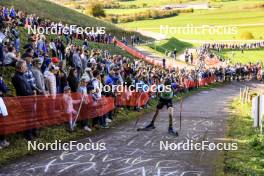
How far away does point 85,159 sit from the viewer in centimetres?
1424

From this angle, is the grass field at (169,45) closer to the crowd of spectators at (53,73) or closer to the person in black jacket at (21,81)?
the crowd of spectators at (53,73)

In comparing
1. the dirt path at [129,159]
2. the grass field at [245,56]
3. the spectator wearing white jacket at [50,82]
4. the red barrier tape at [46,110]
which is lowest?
the dirt path at [129,159]

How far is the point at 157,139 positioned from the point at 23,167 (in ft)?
21.0

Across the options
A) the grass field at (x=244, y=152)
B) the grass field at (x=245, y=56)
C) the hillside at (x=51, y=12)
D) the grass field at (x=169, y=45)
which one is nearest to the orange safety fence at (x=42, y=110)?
the grass field at (x=244, y=152)

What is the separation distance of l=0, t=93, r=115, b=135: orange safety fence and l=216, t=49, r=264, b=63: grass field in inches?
2424

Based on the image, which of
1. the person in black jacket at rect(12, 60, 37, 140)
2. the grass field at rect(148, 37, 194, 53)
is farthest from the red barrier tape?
the grass field at rect(148, 37, 194, 53)

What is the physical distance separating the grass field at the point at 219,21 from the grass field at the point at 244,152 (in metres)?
85.5

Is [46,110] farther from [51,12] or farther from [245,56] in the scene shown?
[245,56]

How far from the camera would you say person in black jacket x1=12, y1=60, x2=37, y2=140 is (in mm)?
15133

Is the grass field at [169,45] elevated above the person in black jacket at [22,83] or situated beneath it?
elevated above

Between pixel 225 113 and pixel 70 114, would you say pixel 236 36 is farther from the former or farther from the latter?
pixel 70 114

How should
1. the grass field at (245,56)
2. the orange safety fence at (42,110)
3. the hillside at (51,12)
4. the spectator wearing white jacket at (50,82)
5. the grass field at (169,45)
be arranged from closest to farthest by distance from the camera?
the orange safety fence at (42,110)
the spectator wearing white jacket at (50,82)
the hillside at (51,12)
the grass field at (169,45)
the grass field at (245,56)

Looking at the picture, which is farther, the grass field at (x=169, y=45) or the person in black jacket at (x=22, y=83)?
the grass field at (x=169, y=45)

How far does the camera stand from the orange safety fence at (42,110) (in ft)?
48.7
